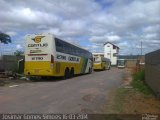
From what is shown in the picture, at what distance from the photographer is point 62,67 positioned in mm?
28016

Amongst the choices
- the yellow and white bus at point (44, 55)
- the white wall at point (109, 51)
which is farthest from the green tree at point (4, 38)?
the white wall at point (109, 51)

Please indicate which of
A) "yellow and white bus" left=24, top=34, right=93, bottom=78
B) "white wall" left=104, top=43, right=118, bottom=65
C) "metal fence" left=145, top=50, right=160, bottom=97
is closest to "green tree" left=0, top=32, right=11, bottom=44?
"yellow and white bus" left=24, top=34, right=93, bottom=78

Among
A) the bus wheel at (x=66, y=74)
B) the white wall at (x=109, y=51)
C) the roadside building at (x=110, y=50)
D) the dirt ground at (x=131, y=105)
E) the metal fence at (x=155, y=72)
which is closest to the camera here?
the dirt ground at (x=131, y=105)

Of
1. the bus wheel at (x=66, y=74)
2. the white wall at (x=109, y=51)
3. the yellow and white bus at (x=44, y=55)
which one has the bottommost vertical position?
the bus wheel at (x=66, y=74)

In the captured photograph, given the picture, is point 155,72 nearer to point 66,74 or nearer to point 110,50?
point 66,74

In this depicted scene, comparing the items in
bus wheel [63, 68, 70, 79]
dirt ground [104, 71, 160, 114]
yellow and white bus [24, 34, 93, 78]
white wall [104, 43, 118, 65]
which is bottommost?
dirt ground [104, 71, 160, 114]

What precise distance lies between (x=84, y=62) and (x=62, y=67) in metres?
10.4

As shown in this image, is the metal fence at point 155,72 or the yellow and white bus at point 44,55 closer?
the metal fence at point 155,72

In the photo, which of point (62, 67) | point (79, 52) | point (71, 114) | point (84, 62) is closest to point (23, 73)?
point (62, 67)

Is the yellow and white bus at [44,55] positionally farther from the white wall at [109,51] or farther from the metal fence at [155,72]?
the white wall at [109,51]

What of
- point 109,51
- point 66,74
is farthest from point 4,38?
point 109,51

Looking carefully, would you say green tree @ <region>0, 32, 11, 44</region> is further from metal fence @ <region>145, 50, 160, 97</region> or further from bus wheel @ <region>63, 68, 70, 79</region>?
metal fence @ <region>145, 50, 160, 97</region>

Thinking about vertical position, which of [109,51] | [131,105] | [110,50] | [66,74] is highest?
[110,50]

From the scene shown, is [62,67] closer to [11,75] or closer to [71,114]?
[11,75]
